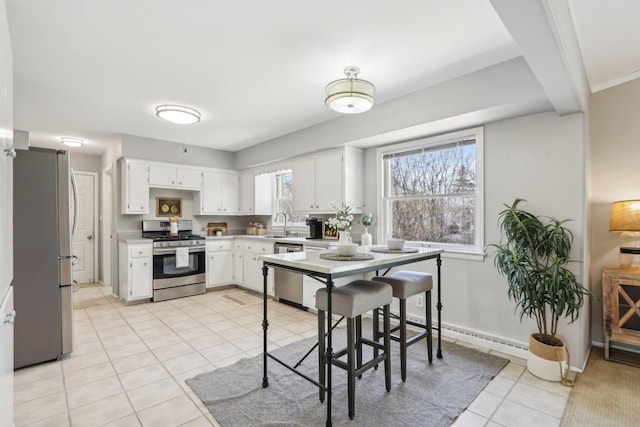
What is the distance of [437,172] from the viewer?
347 centimetres

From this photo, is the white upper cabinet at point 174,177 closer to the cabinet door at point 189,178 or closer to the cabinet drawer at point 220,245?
the cabinet door at point 189,178

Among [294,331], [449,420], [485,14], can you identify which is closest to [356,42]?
[485,14]

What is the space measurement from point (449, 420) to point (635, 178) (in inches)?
110

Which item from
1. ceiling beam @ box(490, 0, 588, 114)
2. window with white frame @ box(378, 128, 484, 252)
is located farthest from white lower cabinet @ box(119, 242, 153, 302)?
ceiling beam @ box(490, 0, 588, 114)

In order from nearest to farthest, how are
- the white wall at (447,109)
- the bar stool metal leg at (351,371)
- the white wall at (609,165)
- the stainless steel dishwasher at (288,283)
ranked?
the bar stool metal leg at (351,371) < the white wall at (447,109) < the white wall at (609,165) < the stainless steel dishwasher at (288,283)

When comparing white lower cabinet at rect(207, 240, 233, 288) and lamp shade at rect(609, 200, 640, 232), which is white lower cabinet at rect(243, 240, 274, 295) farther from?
lamp shade at rect(609, 200, 640, 232)

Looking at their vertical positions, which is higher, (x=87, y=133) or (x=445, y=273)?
(x=87, y=133)

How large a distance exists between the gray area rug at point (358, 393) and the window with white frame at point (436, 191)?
118 cm

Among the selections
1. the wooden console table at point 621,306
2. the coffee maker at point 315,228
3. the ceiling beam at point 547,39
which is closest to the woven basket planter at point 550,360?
the wooden console table at point 621,306

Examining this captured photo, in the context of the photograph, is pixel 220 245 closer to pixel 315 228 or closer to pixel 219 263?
pixel 219 263

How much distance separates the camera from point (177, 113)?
3.50 meters

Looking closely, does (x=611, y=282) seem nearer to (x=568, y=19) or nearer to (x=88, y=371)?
(x=568, y=19)

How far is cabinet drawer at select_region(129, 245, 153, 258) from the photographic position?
4477 mm

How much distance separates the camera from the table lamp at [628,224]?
8.48 ft
